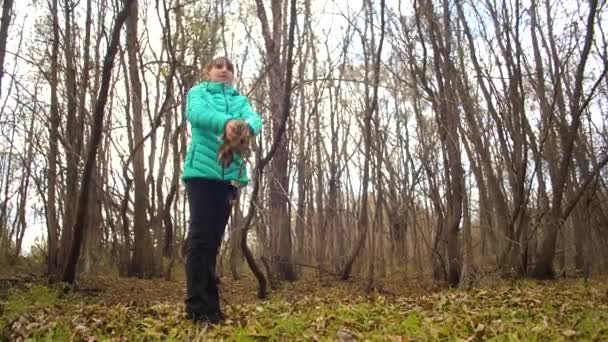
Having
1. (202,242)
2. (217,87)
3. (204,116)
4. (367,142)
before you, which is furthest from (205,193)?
(367,142)

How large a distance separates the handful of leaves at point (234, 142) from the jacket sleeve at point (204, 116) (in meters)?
0.09

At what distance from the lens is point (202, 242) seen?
112 inches

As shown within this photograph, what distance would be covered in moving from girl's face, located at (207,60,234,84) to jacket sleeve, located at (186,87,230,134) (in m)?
0.21

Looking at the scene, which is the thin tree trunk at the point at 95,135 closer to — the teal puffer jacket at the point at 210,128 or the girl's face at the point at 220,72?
the girl's face at the point at 220,72

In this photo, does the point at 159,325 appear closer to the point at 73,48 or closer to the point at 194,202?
the point at 194,202

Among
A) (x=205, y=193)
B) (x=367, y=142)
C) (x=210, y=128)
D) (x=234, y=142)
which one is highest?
(x=367, y=142)

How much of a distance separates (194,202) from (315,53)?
39.6 ft

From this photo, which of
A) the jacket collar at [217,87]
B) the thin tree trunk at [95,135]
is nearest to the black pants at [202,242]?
the jacket collar at [217,87]

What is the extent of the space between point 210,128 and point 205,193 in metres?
0.36

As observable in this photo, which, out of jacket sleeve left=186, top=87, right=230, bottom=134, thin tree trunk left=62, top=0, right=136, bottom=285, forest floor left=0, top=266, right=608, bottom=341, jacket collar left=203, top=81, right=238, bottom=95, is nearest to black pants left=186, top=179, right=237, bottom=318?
forest floor left=0, top=266, right=608, bottom=341

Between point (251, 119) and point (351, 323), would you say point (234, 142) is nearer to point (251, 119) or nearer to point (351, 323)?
point (251, 119)

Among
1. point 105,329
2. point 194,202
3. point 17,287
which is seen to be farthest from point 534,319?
point 17,287

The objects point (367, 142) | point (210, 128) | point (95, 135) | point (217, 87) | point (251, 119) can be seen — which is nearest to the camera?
point (210, 128)

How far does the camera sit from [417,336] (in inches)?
92.8
